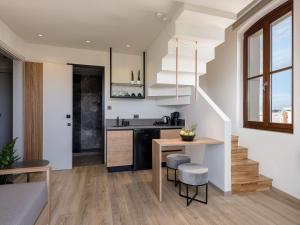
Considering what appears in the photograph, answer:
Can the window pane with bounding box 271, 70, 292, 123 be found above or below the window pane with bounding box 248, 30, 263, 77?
below

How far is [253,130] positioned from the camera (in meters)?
3.21

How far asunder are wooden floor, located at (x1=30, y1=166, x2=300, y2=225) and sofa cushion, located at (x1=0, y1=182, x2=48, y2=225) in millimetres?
540

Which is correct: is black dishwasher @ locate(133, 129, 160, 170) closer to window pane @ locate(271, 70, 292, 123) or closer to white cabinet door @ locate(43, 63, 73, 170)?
white cabinet door @ locate(43, 63, 73, 170)

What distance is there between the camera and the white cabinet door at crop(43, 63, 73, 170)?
374 cm

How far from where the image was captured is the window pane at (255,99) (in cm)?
323

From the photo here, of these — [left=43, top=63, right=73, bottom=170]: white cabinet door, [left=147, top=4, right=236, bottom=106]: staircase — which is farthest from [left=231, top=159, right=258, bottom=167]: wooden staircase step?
[left=43, top=63, right=73, bottom=170]: white cabinet door

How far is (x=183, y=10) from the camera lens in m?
2.37

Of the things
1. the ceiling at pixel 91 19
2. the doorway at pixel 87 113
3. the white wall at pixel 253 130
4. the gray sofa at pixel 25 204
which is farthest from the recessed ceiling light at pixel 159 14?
the doorway at pixel 87 113

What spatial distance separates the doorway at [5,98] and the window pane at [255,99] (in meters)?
5.19

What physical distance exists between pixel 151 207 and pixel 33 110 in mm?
3063

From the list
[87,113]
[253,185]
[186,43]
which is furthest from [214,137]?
[87,113]

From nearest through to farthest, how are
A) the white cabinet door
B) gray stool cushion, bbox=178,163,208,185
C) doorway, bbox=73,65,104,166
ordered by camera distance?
1. gray stool cushion, bbox=178,163,208,185
2. the white cabinet door
3. doorway, bbox=73,65,104,166

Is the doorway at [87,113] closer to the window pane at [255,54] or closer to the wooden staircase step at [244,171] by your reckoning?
the wooden staircase step at [244,171]

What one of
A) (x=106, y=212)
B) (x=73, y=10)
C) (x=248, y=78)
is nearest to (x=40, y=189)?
(x=106, y=212)
